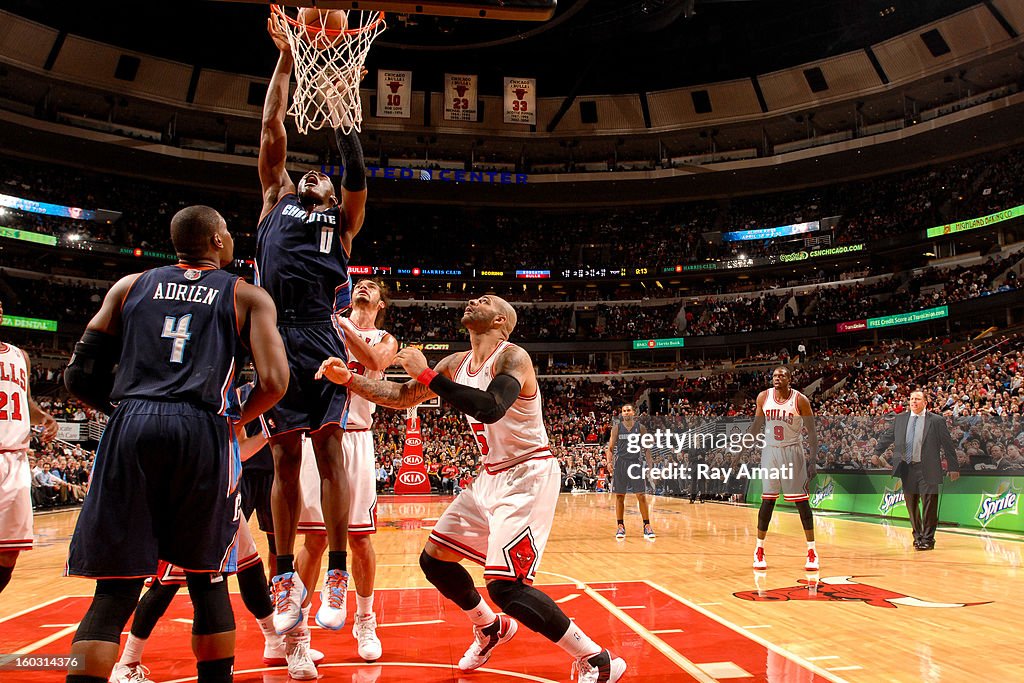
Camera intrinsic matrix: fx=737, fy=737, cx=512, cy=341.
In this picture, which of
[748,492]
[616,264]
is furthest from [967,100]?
[748,492]

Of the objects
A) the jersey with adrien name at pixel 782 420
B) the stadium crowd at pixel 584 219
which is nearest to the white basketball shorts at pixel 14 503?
the jersey with adrien name at pixel 782 420

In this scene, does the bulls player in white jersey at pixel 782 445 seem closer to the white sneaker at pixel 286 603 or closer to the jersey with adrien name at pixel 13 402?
the white sneaker at pixel 286 603

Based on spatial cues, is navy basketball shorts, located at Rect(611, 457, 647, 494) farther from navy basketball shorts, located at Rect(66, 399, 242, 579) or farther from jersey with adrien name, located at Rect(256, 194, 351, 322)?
navy basketball shorts, located at Rect(66, 399, 242, 579)

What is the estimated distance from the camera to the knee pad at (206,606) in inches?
113

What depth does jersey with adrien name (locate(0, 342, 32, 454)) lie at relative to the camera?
5.25 meters

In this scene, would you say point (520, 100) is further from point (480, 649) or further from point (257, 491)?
point (480, 649)

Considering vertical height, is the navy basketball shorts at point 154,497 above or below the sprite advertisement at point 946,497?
above

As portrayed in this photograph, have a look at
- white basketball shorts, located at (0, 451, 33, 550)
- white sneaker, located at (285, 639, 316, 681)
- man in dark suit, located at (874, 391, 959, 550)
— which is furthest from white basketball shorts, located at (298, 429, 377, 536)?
man in dark suit, located at (874, 391, 959, 550)

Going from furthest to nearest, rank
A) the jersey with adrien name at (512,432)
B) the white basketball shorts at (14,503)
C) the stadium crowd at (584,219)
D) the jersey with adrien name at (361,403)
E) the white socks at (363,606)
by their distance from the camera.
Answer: the stadium crowd at (584,219) < the jersey with adrien name at (361,403) < the white basketball shorts at (14,503) < the white socks at (363,606) < the jersey with adrien name at (512,432)

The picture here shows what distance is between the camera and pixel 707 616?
224 inches

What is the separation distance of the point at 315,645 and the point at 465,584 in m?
1.30

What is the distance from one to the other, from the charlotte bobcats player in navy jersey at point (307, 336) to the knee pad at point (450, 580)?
0.50m

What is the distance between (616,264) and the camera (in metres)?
37.6

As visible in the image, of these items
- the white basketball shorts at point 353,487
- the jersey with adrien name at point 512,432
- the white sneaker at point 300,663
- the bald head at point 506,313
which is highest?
the bald head at point 506,313
